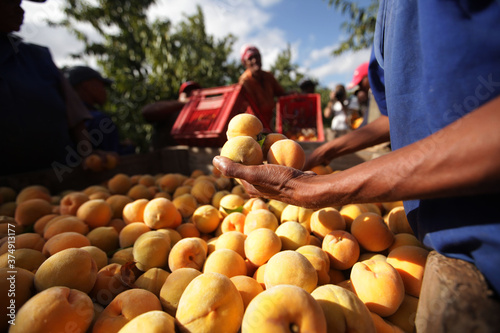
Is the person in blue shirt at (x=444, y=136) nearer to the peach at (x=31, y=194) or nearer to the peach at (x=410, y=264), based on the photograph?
the peach at (x=410, y=264)

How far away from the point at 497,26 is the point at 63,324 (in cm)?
193

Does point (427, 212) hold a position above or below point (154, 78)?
below

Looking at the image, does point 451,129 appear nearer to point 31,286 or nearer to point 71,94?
point 31,286

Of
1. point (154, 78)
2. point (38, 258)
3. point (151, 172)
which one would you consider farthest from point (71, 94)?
point (154, 78)

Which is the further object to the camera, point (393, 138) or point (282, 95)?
point (282, 95)

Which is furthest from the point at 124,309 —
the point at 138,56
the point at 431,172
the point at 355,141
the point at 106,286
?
the point at 138,56

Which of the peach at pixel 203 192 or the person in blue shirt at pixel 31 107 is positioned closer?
the peach at pixel 203 192

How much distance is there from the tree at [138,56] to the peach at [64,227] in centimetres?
646

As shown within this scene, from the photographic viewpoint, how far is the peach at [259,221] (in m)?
1.91

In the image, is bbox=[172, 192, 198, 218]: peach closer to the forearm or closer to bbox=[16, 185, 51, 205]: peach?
bbox=[16, 185, 51, 205]: peach

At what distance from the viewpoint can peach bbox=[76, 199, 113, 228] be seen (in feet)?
7.10

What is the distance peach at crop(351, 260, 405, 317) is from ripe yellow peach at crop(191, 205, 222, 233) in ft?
3.96

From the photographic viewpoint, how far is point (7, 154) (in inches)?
118

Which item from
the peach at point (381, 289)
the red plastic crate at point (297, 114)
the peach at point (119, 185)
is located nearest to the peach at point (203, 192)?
the peach at point (119, 185)
